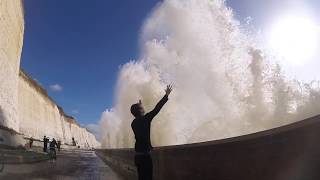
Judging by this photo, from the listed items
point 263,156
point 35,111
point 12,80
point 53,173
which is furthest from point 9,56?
point 263,156

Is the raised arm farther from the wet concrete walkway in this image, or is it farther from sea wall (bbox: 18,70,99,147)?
sea wall (bbox: 18,70,99,147)

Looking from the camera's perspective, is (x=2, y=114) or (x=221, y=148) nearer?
(x=221, y=148)

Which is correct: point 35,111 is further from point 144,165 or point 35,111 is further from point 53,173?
point 144,165

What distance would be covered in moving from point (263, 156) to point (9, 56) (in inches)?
1486

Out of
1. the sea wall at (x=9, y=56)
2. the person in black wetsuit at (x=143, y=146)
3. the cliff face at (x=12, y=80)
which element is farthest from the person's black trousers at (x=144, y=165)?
the sea wall at (x=9, y=56)

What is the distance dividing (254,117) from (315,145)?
41425mm

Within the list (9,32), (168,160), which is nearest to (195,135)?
(9,32)

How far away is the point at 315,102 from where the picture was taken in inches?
1232

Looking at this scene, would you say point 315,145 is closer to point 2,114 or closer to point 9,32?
point 2,114

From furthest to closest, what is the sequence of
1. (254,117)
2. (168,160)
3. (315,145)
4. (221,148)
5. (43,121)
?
(43,121) → (254,117) → (168,160) → (221,148) → (315,145)

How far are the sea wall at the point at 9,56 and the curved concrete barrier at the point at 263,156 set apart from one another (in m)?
28.4

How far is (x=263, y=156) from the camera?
5.07 meters

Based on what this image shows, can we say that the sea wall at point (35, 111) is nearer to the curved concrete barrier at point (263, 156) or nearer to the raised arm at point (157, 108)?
the curved concrete barrier at point (263, 156)

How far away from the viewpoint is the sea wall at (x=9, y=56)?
3622 centimetres
